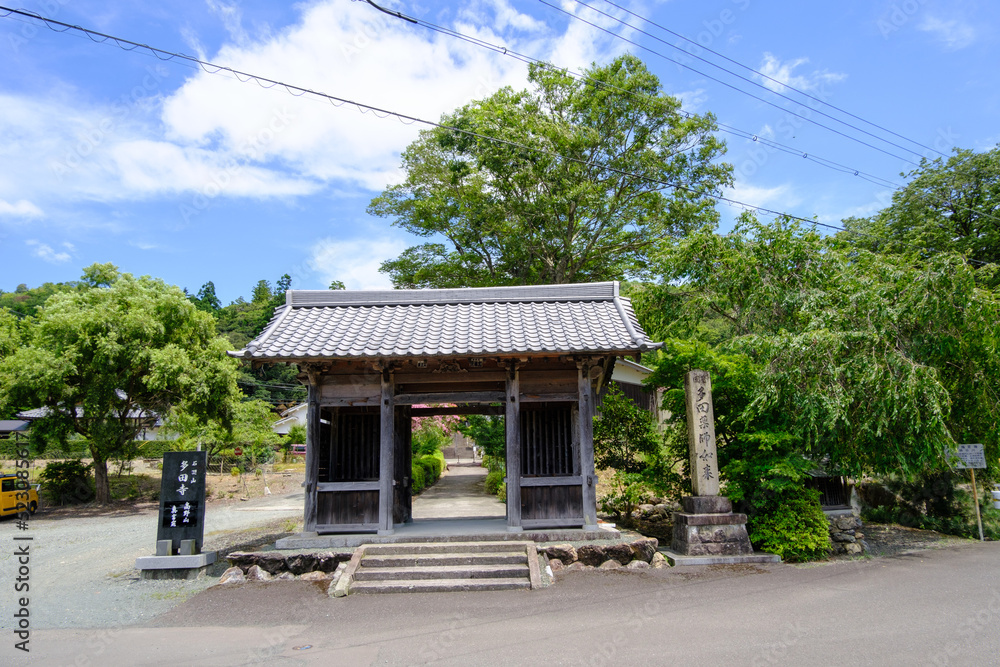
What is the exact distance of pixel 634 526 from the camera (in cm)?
1264

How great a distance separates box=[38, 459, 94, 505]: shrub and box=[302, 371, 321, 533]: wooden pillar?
1626 centimetres

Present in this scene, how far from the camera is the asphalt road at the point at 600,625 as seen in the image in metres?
5.50

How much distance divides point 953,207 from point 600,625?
85.1 feet

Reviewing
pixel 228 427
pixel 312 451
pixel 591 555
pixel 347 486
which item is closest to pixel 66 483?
pixel 228 427

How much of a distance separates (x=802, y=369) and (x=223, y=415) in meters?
18.5

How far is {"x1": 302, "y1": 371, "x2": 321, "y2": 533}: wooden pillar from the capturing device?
9680 mm

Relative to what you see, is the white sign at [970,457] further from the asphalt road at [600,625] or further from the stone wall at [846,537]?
the asphalt road at [600,625]

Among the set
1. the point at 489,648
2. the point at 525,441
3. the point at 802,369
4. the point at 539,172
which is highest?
the point at 539,172

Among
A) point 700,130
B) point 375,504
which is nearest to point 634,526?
point 375,504

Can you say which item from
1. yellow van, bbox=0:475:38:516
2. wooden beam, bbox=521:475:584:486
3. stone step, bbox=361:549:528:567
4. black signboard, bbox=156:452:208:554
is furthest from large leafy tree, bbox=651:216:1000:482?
yellow van, bbox=0:475:38:516

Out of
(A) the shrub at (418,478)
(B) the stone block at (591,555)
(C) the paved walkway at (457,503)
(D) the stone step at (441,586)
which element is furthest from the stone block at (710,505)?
(A) the shrub at (418,478)

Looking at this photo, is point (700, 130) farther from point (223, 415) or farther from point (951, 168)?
point (223, 415)

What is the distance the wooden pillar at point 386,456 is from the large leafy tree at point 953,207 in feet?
73.8

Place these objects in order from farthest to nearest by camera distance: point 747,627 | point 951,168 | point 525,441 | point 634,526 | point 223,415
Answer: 1. point 951,168
2. point 223,415
3. point 634,526
4. point 525,441
5. point 747,627
